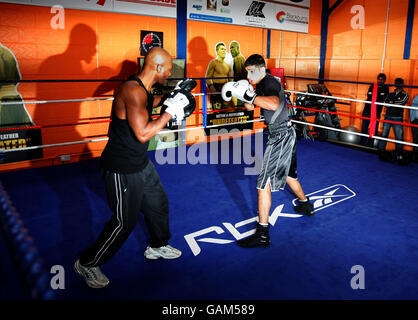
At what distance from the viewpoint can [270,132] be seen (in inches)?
102

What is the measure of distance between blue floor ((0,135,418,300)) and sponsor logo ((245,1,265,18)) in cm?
297

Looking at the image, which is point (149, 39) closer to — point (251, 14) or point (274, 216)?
point (251, 14)

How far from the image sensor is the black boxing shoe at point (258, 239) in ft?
7.79

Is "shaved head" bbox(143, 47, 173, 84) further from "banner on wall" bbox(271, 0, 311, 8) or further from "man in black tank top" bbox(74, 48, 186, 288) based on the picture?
"banner on wall" bbox(271, 0, 311, 8)

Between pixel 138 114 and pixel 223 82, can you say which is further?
pixel 223 82

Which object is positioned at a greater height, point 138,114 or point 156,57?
point 156,57

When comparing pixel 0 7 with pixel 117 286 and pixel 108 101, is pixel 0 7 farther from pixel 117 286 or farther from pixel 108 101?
pixel 117 286

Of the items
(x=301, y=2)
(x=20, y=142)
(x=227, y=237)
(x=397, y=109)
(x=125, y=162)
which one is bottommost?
(x=227, y=237)

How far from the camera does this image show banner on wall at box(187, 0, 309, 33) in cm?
513

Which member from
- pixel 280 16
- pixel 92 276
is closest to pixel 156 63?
pixel 92 276

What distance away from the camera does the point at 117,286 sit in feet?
6.42

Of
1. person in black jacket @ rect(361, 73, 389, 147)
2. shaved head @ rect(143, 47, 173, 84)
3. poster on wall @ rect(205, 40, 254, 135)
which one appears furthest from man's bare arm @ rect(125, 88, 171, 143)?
person in black jacket @ rect(361, 73, 389, 147)

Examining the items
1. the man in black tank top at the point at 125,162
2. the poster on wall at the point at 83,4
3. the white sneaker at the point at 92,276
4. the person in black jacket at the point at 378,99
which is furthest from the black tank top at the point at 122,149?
the person in black jacket at the point at 378,99

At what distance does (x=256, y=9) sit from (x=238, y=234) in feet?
14.4
